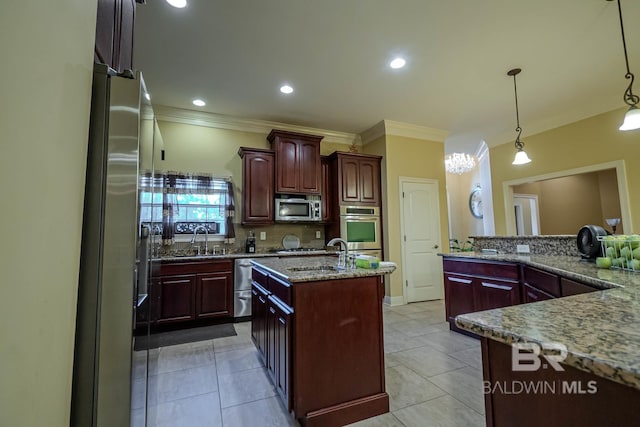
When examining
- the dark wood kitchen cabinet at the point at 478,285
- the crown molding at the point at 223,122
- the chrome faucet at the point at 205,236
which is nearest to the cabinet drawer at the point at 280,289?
the dark wood kitchen cabinet at the point at 478,285

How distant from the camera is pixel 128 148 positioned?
97cm

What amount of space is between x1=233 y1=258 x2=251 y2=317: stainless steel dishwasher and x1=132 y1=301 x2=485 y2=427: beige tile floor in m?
0.53

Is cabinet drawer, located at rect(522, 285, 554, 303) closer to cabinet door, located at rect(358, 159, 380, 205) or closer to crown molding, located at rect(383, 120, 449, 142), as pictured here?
cabinet door, located at rect(358, 159, 380, 205)

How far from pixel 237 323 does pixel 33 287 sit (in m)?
3.41

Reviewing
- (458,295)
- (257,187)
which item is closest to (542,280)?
(458,295)

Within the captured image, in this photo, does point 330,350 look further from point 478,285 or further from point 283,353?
point 478,285

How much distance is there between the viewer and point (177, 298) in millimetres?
3402

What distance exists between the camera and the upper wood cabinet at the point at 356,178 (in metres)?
4.53

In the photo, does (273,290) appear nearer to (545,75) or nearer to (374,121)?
(374,121)

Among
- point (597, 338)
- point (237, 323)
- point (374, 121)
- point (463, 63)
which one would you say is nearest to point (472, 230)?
point (374, 121)

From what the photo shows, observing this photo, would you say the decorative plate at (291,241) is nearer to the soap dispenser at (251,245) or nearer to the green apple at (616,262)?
the soap dispenser at (251,245)

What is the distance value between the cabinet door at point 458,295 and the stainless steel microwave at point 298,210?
2.12 metres
